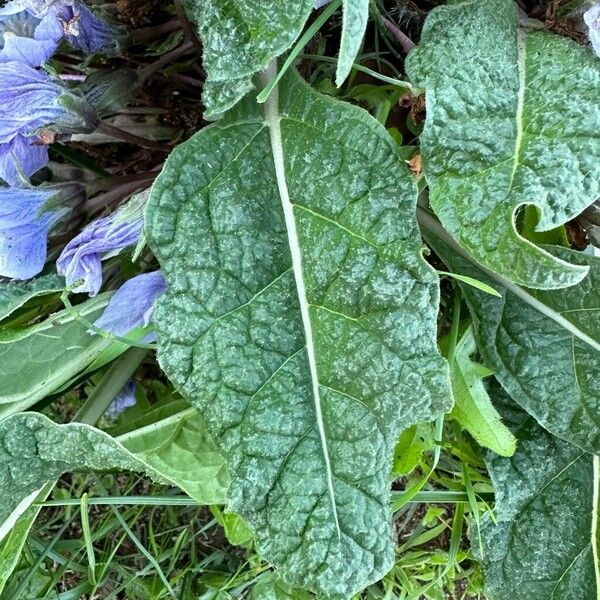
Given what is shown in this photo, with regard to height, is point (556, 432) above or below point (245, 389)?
below

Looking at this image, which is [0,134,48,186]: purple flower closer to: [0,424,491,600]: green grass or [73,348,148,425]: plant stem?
[73,348,148,425]: plant stem

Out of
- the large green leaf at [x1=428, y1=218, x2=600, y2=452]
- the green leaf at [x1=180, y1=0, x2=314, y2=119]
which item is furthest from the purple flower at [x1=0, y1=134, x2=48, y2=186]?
the large green leaf at [x1=428, y1=218, x2=600, y2=452]

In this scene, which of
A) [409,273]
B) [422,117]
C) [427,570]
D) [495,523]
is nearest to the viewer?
→ [409,273]

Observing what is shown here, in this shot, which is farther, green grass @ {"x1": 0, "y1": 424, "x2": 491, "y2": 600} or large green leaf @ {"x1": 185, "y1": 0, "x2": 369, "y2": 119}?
green grass @ {"x1": 0, "y1": 424, "x2": 491, "y2": 600}

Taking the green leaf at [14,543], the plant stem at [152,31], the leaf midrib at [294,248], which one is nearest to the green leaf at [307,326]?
the leaf midrib at [294,248]

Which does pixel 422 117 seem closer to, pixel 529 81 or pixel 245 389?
pixel 529 81

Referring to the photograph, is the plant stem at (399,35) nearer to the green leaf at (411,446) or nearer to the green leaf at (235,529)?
the green leaf at (411,446)

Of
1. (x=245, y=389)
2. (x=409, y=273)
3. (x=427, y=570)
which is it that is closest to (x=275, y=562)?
(x=245, y=389)

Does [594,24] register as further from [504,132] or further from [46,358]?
[46,358]
